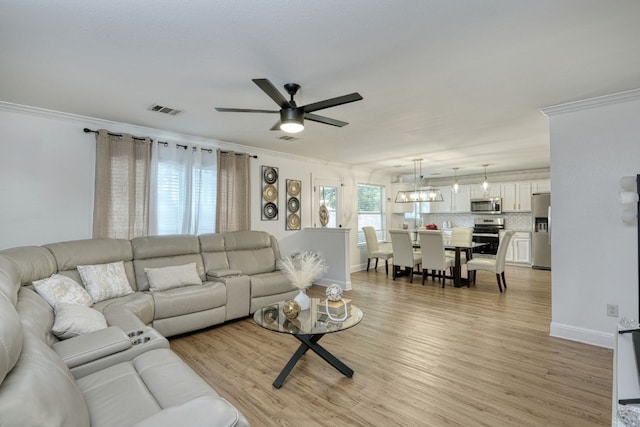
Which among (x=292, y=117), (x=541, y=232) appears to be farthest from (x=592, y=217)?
(x=541, y=232)

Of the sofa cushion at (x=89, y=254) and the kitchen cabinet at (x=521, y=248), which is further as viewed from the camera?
the kitchen cabinet at (x=521, y=248)

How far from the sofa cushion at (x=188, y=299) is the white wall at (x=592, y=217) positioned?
3.73 metres

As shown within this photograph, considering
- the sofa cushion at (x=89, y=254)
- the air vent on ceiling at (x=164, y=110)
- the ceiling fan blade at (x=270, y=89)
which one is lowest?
the sofa cushion at (x=89, y=254)

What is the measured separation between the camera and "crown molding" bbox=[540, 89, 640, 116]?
2.92 meters

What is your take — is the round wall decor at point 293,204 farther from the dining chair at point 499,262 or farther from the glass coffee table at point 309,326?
the dining chair at point 499,262

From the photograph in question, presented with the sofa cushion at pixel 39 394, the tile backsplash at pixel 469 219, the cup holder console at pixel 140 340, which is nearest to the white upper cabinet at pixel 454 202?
the tile backsplash at pixel 469 219

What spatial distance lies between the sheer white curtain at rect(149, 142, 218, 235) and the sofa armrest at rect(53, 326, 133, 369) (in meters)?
2.43

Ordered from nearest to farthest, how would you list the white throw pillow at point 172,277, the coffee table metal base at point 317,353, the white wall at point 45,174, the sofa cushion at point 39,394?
1. the sofa cushion at point 39,394
2. the coffee table metal base at point 317,353
3. the white wall at point 45,174
4. the white throw pillow at point 172,277

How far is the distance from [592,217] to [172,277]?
4.53 metres

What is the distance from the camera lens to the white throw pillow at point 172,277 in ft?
11.7

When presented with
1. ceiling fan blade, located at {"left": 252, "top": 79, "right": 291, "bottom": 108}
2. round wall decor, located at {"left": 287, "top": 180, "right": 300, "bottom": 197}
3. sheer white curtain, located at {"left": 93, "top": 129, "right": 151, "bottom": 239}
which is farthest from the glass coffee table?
round wall decor, located at {"left": 287, "top": 180, "right": 300, "bottom": 197}

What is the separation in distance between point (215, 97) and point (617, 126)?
3874mm

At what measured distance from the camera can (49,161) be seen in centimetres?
346

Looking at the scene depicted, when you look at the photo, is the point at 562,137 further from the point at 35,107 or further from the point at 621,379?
the point at 35,107
